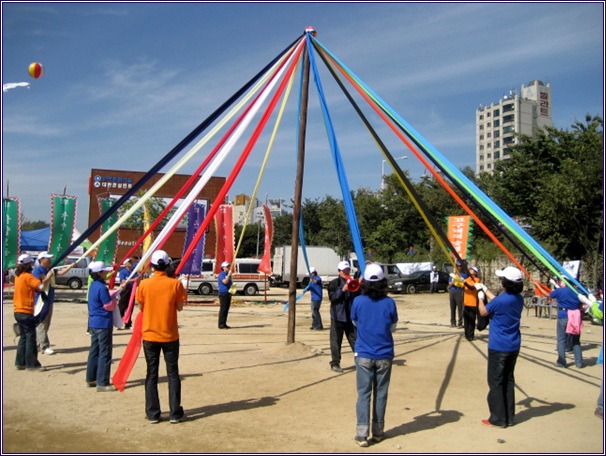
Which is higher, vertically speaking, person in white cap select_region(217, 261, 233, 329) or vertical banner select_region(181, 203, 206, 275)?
vertical banner select_region(181, 203, 206, 275)

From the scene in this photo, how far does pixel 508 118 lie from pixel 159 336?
366ft

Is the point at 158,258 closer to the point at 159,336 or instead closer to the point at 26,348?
the point at 159,336

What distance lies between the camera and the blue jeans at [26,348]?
8.06 m

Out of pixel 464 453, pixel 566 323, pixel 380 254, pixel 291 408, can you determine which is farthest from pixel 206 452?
pixel 380 254

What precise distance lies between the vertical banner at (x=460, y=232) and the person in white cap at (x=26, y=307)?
13374 mm

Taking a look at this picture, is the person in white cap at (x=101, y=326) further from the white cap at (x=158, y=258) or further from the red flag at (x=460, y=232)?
the red flag at (x=460, y=232)

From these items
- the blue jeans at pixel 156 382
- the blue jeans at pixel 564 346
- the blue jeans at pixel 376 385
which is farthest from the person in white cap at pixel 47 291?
the blue jeans at pixel 564 346

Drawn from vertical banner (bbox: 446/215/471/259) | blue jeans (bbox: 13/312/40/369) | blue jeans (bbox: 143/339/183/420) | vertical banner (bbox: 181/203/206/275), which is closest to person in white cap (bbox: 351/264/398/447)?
blue jeans (bbox: 143/339/183/420)

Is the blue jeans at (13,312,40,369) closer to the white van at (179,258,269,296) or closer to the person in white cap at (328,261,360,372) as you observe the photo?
the person in white cap at (328,261,360,372)

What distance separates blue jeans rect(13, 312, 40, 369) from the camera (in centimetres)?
806

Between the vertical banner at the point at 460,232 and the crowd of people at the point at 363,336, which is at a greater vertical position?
the vertical banner at the point at 460,232

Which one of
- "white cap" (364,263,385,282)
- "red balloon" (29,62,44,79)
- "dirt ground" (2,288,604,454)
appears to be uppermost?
"red balloon" (29,62,44,79)

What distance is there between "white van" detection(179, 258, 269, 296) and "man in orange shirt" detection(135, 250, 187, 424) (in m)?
17.1

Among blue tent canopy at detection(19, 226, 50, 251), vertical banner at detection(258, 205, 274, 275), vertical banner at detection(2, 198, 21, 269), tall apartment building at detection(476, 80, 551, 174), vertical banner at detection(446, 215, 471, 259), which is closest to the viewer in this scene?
vertical banner at detection(2, 198, 21, 269)
